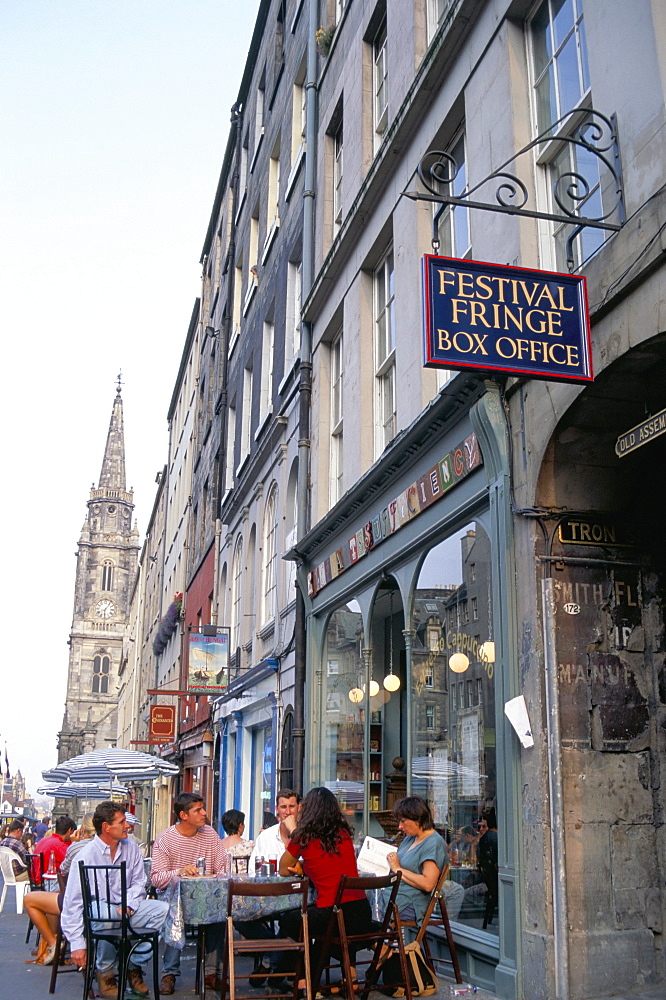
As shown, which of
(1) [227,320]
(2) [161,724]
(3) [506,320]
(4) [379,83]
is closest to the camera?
(3) [506,320]

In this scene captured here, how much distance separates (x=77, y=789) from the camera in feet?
Answer: 72.9

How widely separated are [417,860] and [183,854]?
2.03 metres

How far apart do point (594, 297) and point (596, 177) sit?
3.84 feet

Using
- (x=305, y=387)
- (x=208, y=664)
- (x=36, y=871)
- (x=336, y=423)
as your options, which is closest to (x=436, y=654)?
(x=336, y=423)

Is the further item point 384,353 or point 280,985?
point 384,353

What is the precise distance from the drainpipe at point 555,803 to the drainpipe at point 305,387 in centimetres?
784

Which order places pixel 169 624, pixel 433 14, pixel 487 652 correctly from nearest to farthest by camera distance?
1. pixel 487 652
2. pixel 433 14
3. pixel 169 624

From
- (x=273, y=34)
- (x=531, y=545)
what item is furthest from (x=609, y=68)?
(x=273, y=34)

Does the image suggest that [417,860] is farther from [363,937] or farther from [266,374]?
[266,374]

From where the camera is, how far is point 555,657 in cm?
673

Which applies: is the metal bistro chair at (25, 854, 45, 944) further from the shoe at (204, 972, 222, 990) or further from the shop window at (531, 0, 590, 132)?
the shop window at (531, 0, 590, 132)

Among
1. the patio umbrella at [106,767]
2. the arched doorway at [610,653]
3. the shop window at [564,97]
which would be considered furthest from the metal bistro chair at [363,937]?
the patio umbrella at [106,767]

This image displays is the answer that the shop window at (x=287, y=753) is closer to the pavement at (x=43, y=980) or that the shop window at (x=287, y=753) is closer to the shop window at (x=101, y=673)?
the pavement at (x=43, y=980)

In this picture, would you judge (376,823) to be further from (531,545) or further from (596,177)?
(596,177)
